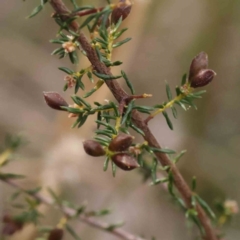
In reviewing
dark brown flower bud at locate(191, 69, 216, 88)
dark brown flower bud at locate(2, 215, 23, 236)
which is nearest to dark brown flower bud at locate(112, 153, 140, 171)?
dark brown flower bud at locate(191, 69, 216, 88)

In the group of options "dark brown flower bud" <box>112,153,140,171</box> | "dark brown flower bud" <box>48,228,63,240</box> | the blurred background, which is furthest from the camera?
the blurred background

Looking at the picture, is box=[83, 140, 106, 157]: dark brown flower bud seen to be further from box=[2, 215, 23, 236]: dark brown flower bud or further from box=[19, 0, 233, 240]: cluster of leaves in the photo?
box=[2, 215, 23, 236]: dark brown flower bud

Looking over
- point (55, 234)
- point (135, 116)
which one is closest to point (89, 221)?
point (55, 234)

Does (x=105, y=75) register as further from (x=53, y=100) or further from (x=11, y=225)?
(x=11, y=225)

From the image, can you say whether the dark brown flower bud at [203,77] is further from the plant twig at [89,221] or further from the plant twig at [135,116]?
the plant twig at [89,221]

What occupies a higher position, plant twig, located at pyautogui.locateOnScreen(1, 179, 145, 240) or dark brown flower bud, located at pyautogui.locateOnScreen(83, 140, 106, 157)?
dark brown flower bud, located at pyautogui.locateOnScreen(83, 140, 106, 157)
